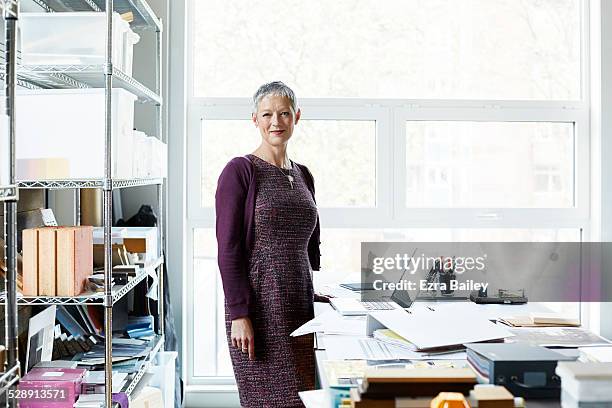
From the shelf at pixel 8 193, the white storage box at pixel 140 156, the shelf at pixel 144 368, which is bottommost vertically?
the shelf at pixel 144 368

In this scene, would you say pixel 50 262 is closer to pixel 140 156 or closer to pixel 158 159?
pixel 140 156

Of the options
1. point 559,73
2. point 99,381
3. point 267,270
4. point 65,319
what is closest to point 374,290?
point 267,270

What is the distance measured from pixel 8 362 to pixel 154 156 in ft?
4.28

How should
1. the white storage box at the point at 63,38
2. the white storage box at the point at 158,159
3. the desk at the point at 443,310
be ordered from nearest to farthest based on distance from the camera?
the desk at the point at 443,310, the white storage box at the point at 63,38, the white storage box at the point at 158,159

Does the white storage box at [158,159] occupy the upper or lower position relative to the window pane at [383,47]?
lower

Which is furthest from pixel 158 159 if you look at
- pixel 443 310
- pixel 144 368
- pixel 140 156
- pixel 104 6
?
pixel 443 310

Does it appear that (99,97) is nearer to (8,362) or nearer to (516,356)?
(8,362)

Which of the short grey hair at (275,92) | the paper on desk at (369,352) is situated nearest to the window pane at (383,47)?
the short grey hair at (275,92)

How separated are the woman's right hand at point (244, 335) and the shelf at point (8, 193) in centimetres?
84

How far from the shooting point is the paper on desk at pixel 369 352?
5.53ft

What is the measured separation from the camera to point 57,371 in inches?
89.5

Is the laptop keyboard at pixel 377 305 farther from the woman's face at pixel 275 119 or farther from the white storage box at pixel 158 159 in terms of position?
the white storage box at pixel 158 159

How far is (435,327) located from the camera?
6.13 feet

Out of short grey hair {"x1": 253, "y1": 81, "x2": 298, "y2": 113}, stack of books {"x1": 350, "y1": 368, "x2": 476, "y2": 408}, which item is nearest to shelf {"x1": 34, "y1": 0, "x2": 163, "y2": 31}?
short grey hair {"x1": 253, "y1": 81, "x2": 298, "y2": 113}
